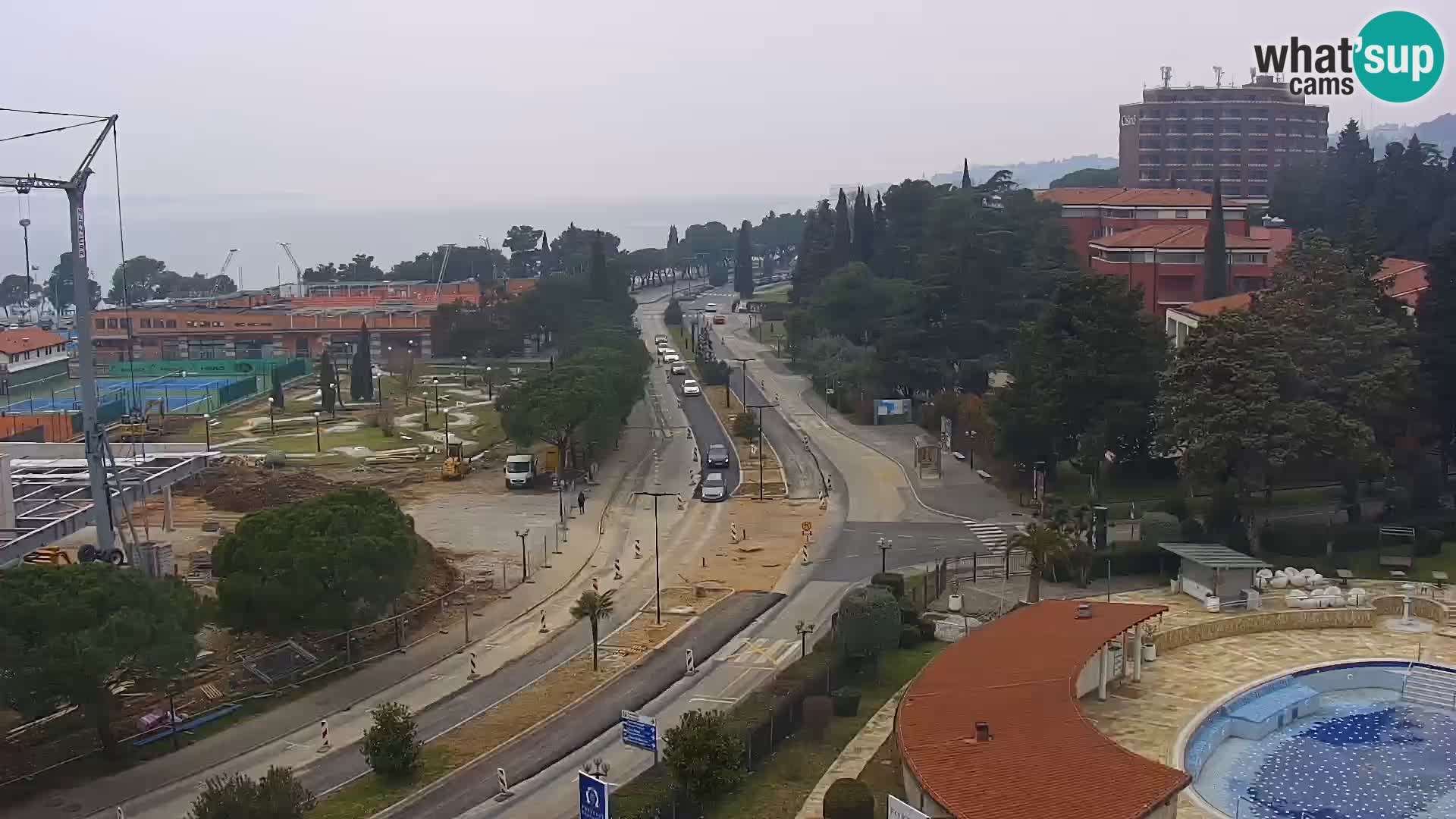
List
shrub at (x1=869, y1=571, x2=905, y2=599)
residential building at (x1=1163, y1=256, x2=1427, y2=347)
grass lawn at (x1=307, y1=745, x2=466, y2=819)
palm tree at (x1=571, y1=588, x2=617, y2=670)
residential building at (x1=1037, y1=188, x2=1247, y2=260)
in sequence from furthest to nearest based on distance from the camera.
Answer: residential building at (x1=1037, y1=188, x2=1247, y2=260) < residential building at (x1=1163, y1=256, x2=1427, y2=347) < shrub at (x1=869, y1=571, x2=905, y2=599) < palm tree at (x1=571, y1=588, x2=617, y2=670) < grass lawn at (x1=307, y1=745, x2=466, y2=819)

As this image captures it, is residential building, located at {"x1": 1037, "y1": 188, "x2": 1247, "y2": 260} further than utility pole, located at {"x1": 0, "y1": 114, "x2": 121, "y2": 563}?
Yes

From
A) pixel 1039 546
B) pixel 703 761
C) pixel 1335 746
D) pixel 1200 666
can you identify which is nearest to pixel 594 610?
pixel 703 761

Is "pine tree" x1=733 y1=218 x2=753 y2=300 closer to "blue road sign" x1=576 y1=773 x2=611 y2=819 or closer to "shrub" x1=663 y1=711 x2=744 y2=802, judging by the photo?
"shrub" x1=663 y1=711 x2=744 y2=802

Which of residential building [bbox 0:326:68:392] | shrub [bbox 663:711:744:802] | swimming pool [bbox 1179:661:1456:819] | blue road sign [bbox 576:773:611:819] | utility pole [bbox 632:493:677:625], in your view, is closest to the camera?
blue road sign [bbox 576:773:611:819]

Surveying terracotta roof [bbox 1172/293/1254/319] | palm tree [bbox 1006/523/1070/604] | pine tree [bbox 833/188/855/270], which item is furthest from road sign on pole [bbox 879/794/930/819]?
pine tree [bbox 833/188/855/270]

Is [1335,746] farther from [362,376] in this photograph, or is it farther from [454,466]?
[362,376]

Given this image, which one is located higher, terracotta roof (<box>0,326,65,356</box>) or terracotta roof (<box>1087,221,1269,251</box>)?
terracotta roof (<box>1087,221,1269,251</box>)
